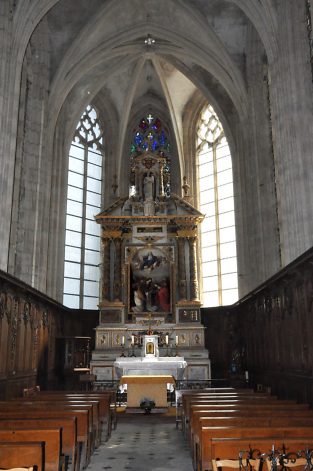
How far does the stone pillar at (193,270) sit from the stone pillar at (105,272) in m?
2.87

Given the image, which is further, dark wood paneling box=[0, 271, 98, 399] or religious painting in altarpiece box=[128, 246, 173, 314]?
religious painting in altarpiece box=[128, 246, 173, 314]

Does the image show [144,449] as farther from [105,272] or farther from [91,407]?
[105,272]

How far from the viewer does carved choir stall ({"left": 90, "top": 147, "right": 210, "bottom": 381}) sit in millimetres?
16344

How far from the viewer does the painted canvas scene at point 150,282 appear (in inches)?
672

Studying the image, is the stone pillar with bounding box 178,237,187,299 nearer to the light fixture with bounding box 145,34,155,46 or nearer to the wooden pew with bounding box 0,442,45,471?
the light fixture with bounding box 145,34,155,46

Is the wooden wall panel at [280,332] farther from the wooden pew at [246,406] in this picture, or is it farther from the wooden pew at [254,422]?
the wooden pew at [254,422]

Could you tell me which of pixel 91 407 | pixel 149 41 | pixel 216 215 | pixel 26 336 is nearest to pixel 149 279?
pixel 216 215

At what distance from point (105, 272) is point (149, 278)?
1.53 metres

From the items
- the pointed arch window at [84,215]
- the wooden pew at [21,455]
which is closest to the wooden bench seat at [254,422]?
the wooden pew at [21,455]

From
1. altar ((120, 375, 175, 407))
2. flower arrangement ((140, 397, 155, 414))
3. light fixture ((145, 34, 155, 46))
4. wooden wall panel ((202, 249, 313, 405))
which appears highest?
light fixture ((145, 34, 155, 46))

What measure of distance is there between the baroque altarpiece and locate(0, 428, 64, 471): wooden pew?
38.0 feet

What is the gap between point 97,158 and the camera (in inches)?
880

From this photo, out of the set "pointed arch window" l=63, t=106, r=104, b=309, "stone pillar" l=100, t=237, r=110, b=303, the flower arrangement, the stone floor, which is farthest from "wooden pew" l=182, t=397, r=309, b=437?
"pointed arch window" l=63, t=106, r=104, b=309

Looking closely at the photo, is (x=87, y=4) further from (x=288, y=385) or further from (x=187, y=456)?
(x=187, y=456)
